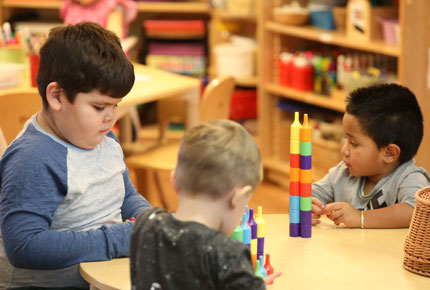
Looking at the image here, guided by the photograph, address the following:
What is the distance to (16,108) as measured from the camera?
110 inches

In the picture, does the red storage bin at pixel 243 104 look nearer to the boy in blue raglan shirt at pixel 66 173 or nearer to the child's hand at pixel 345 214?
the child's hand at pixel 345 214

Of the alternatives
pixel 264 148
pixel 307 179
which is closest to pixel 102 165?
pixel 307 179

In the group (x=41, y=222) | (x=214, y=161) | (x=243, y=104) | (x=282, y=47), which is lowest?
(x=243, y=104)

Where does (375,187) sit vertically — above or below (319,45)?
above

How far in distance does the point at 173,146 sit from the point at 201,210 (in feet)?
8.21

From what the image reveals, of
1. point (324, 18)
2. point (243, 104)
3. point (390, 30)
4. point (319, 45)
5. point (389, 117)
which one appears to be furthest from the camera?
point (243, 104)

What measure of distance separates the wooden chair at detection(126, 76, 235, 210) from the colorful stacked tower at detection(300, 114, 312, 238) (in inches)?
63.3

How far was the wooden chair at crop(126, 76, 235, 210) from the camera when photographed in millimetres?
3346

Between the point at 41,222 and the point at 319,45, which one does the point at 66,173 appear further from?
the point at 319,45

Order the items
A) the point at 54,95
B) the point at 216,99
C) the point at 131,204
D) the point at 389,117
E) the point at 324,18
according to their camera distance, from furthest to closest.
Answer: the point at 324,18, the point at 216,99, the point at 389,117, the point at 131,204, the point at 54,95

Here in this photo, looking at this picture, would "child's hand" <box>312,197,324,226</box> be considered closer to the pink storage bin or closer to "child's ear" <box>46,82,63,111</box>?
"child's ear" <box>46,82,63,111</box>

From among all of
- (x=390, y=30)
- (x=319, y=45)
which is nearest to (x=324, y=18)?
(x=319, y=45)

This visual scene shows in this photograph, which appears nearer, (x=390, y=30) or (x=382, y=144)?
(x=382, y=144)

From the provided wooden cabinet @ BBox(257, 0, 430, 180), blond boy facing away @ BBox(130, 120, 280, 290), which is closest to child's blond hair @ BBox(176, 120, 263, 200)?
blond boy facing away @ BBox(130, 120, 280, 290)
